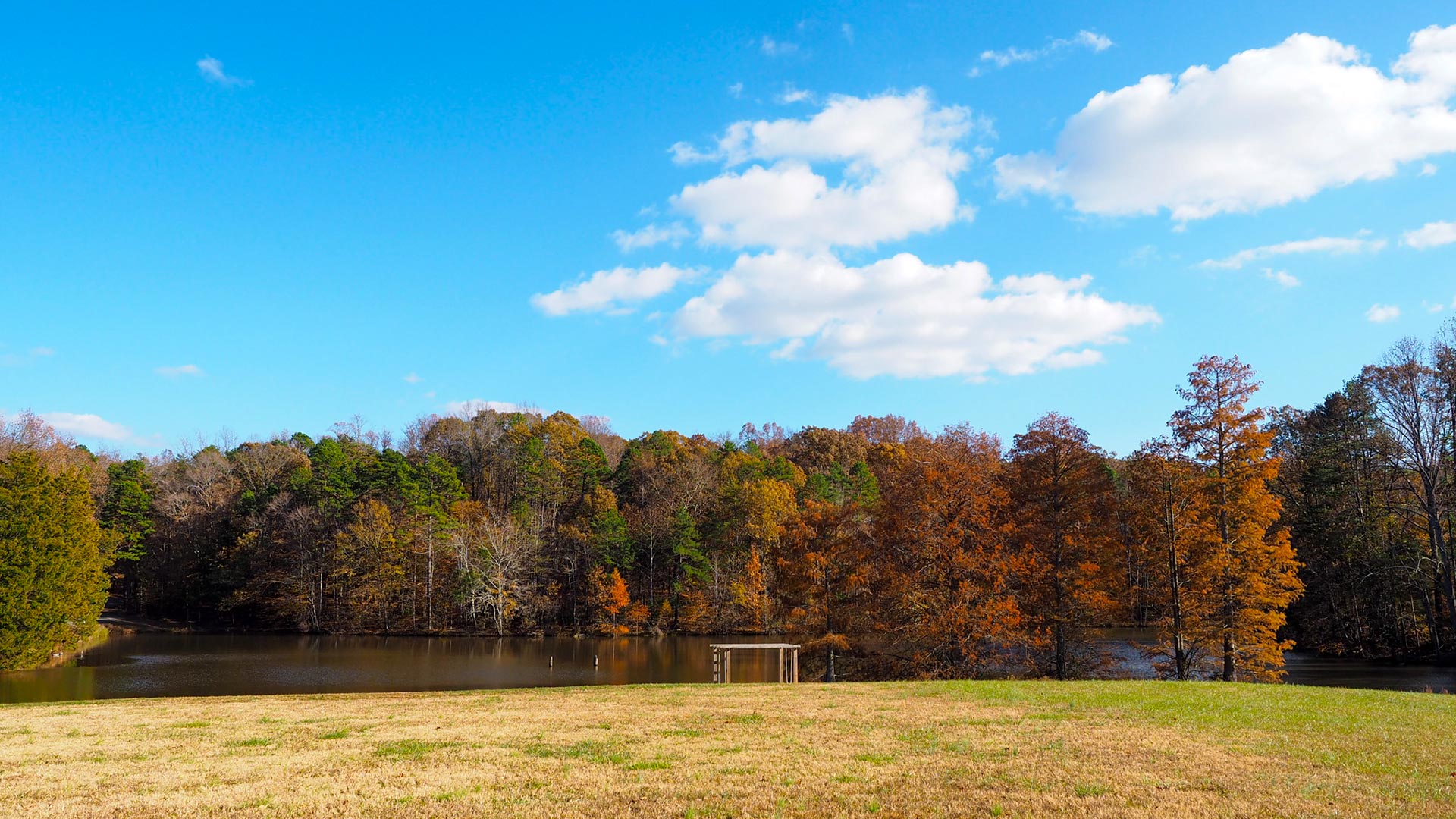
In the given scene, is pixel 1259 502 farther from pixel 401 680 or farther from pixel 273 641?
pixel 273 641

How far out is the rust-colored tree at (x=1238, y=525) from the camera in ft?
92.6

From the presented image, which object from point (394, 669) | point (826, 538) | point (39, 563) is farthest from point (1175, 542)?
point (39, 563)

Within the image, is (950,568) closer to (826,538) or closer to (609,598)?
(826,538)

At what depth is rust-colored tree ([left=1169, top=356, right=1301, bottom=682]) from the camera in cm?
2823

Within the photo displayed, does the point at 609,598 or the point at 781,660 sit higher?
the point at 781,660

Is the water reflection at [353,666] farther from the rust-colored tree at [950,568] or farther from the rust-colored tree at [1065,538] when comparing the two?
the rust-colored tree at [1065,538]

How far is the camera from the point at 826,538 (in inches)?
1491

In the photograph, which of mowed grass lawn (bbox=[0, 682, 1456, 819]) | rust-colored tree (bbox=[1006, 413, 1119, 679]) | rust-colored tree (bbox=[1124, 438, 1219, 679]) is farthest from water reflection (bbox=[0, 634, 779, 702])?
rust-colored tree (bbox=[1124, 438, 1219, 679])

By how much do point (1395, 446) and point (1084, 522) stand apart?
59.3ft

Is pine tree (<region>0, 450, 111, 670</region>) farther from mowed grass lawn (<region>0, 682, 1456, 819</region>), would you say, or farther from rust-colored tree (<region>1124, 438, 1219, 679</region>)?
rust-colored tree (<region>1124, 438, 1219, 679</region>)

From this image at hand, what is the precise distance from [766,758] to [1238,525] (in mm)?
25041

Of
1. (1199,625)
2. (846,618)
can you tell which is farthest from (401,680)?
(1199,625)

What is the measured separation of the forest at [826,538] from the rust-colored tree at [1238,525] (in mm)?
84

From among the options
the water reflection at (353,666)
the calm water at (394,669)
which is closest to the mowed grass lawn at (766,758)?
the water reflection at (353,666)
